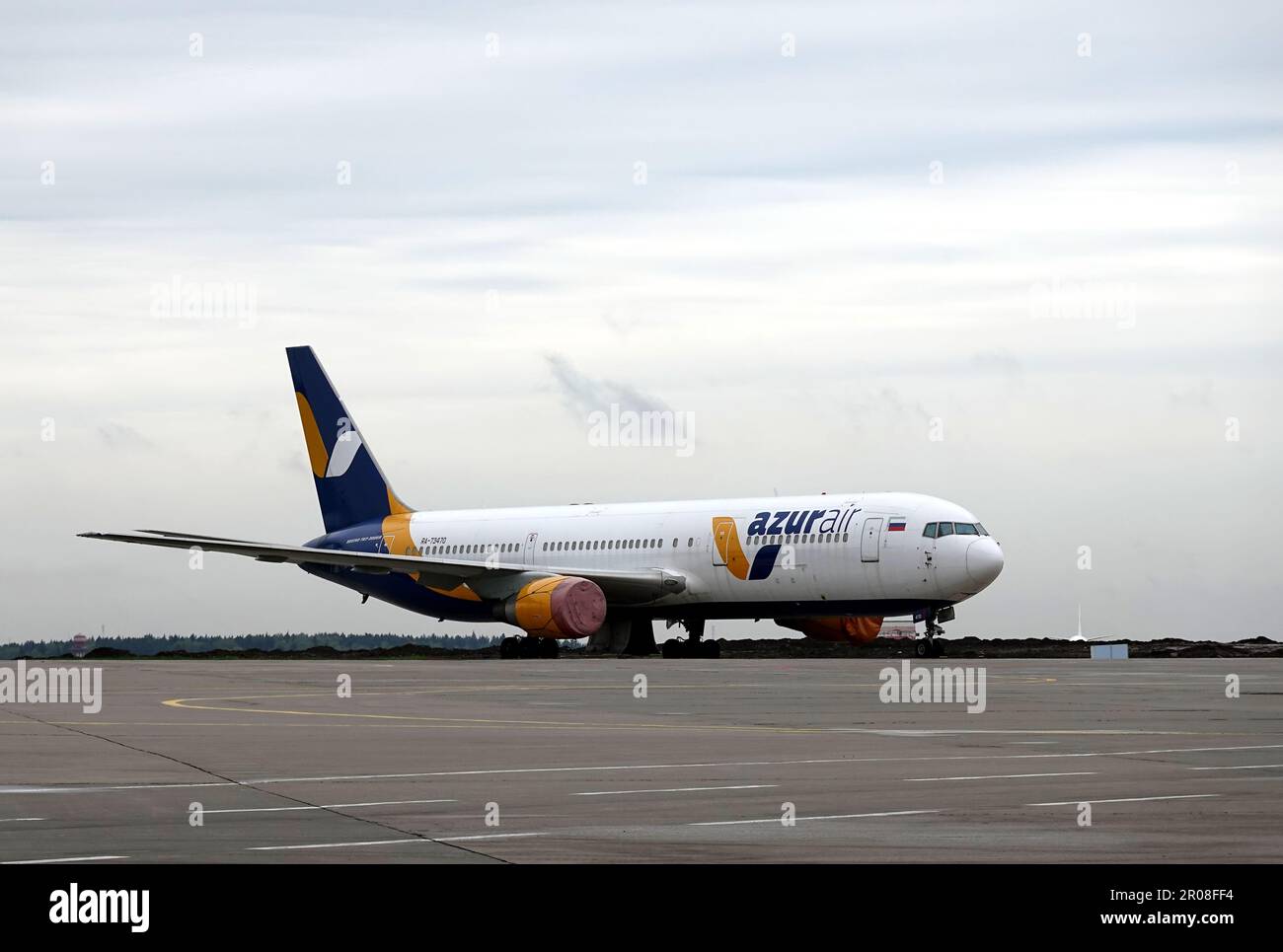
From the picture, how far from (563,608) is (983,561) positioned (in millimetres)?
12958

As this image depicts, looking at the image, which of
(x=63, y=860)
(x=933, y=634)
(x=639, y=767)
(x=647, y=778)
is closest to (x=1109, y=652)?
(x=933, y=634)

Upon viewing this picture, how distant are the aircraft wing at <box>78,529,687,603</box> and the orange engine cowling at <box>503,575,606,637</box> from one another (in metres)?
1.21

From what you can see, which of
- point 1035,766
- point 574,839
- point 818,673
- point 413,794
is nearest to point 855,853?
point 574,839

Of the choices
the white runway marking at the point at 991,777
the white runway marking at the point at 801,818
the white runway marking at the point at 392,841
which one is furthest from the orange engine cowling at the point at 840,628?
the white runway marking at the point at 392,841

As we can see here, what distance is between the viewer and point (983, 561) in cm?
5247

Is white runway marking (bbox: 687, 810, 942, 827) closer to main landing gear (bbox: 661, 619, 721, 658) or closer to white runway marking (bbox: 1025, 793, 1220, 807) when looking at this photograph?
white runway marking (bbox: 1025, 793, 1220, 807)

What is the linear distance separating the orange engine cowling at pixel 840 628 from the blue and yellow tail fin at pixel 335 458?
17.8 metres

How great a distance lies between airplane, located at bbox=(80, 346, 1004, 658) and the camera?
5328 centimetres

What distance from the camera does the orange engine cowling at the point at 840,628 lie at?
59.6 metres

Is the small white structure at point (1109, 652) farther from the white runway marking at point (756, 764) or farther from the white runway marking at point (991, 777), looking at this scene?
the white runway marking at point (991, 777)

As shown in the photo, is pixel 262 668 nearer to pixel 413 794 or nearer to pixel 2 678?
pixel 2 678

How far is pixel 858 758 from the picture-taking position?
1792 cm
